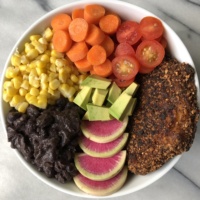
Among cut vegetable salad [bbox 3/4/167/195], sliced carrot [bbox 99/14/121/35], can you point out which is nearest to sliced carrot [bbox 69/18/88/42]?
cut vegetable salad [bbox 3/4/167/195]

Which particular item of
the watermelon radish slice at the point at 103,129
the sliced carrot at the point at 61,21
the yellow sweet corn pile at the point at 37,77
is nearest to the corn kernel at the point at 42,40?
the yellow sweet corn pile at the point at 37,77

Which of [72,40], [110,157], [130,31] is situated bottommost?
[110,157]

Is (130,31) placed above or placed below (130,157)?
above

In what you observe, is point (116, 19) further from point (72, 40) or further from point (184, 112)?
point (184, 112)

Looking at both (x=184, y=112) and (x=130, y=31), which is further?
(x=130, y=31)

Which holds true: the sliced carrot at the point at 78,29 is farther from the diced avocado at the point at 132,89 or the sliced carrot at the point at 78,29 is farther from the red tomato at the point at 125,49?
the diced avocado at the point at 132,89

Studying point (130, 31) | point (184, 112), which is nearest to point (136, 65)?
point (130, 31)
